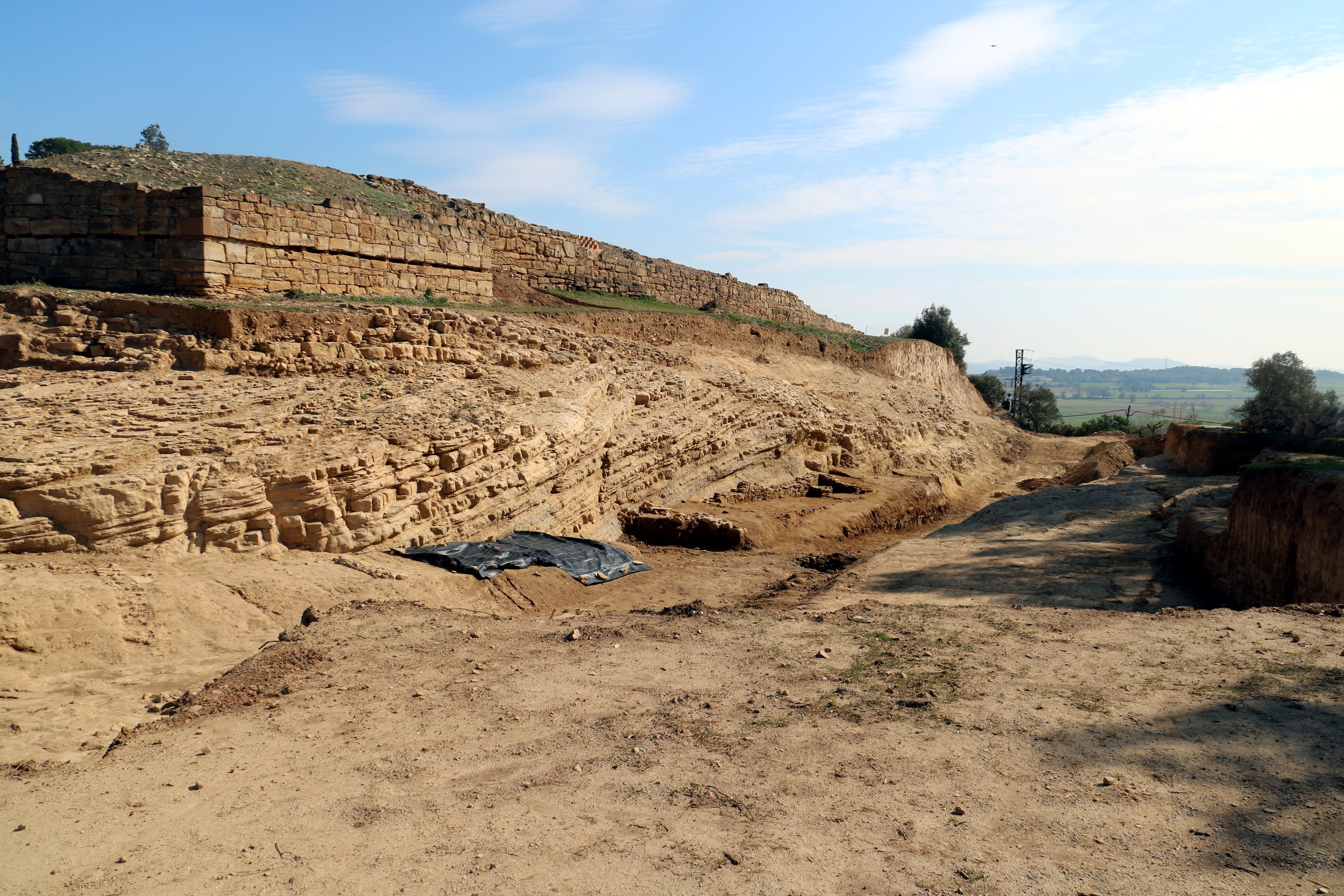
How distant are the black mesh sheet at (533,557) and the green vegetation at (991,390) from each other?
924 inches

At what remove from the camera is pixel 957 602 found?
815 cm

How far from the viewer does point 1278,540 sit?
7777 millimetres

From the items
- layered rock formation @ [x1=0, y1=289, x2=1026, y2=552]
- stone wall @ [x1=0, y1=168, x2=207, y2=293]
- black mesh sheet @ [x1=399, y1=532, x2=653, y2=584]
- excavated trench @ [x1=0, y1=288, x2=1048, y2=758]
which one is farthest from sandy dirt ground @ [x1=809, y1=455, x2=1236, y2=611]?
stone wall @ [x1=0, y1=168, x2=207, y2=293]

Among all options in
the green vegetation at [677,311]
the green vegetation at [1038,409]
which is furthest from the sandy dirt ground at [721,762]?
the green vegetation at [1038,409]

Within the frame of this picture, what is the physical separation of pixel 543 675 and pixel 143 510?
12.8 ft

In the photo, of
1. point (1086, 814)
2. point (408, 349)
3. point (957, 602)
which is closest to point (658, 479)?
point (408, 349)

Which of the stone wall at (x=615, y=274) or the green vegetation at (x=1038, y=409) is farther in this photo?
the green vegetation at (x=1038, y=409)

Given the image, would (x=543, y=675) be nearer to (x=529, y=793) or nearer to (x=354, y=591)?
(x=529, y=793)

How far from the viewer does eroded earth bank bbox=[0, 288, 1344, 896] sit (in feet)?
11.3

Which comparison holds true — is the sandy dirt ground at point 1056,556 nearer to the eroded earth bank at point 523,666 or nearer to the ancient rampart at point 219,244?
the eroded earth bank at point 523,666

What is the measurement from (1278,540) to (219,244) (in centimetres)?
1352

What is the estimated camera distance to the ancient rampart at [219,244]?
10656 millimetres

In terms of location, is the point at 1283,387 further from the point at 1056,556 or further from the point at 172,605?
the point at 172,605

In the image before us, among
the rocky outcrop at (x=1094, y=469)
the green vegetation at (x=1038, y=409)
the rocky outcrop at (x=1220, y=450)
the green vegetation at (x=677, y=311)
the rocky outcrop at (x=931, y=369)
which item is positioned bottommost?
the rocky outcrop at (x=1094, y=469)
